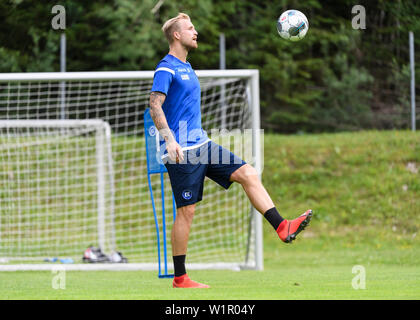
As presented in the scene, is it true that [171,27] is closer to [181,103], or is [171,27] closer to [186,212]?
[181,103]

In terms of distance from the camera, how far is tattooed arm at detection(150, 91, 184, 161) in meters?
4.88

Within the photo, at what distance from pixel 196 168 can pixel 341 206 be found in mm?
7391

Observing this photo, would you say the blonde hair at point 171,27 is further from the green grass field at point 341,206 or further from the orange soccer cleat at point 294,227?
the green grass field at point 341,206

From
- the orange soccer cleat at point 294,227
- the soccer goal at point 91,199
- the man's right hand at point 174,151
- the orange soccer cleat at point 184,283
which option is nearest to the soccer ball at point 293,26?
the man's right hand at point 174,151

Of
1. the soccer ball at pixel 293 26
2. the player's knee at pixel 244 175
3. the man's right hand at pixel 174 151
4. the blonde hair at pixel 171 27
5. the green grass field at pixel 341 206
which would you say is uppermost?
the soccer ball at pixel 293 26

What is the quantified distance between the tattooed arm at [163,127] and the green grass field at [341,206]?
141 cm

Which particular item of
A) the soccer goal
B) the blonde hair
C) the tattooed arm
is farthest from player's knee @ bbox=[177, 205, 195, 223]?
the soccer goal

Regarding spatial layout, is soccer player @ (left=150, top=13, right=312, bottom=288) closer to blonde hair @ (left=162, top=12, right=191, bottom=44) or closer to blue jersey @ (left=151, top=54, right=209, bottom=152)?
blue jersey @ (left=151, top=54, right=209, bottom=152)

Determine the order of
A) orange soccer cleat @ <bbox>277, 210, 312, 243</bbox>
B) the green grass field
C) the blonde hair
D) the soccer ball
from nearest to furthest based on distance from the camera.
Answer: orange soccer cleat @ <bbox>277, 210, 312, 243</bbox>
the blonde hair
the soccer ball
the green grass field

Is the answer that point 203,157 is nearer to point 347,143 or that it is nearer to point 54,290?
point 54,290

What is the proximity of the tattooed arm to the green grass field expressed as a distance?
141cm

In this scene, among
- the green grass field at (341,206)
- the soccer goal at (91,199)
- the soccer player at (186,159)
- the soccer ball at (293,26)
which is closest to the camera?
the soccer player at (186,159)

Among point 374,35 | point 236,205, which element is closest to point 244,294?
point 236,205

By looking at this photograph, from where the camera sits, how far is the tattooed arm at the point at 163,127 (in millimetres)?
4879
